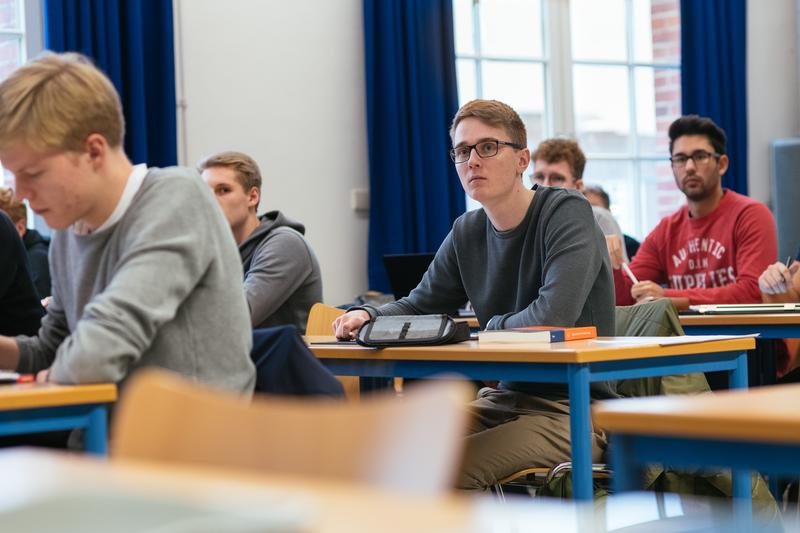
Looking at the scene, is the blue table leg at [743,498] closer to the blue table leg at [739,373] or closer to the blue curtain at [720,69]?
the blue table leg at [739,373]

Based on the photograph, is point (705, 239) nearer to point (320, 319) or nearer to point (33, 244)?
point (320, 319)

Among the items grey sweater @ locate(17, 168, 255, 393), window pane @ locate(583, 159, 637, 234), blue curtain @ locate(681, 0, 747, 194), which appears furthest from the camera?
blue curtain @ locate(681, 0, 747, 194)

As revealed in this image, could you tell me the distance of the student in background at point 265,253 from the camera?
3.39m

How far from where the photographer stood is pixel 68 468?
3.00 ft

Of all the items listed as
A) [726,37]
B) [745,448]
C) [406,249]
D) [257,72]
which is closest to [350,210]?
[406,249]

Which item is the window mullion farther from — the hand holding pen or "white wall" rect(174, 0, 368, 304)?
the hand holding pen

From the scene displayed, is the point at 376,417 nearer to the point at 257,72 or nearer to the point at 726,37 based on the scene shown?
the point at 257,72

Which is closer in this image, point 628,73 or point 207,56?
point 207,56

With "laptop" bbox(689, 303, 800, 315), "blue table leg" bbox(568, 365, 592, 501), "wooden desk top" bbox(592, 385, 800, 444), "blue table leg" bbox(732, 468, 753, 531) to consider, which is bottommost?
"blue table leg" bbox(732, 468, 753, 531)

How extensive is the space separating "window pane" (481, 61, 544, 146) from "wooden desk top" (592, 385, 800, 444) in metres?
5.28

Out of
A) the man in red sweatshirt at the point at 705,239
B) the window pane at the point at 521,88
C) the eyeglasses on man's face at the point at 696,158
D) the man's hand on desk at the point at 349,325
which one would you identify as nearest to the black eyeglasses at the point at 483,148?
the man's hand on desk at the point at 349,325

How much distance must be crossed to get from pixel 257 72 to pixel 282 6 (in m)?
0.38

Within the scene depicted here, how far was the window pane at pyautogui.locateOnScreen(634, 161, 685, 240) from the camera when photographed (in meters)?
7.01

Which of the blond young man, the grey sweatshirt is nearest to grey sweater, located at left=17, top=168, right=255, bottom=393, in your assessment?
the blond young man
